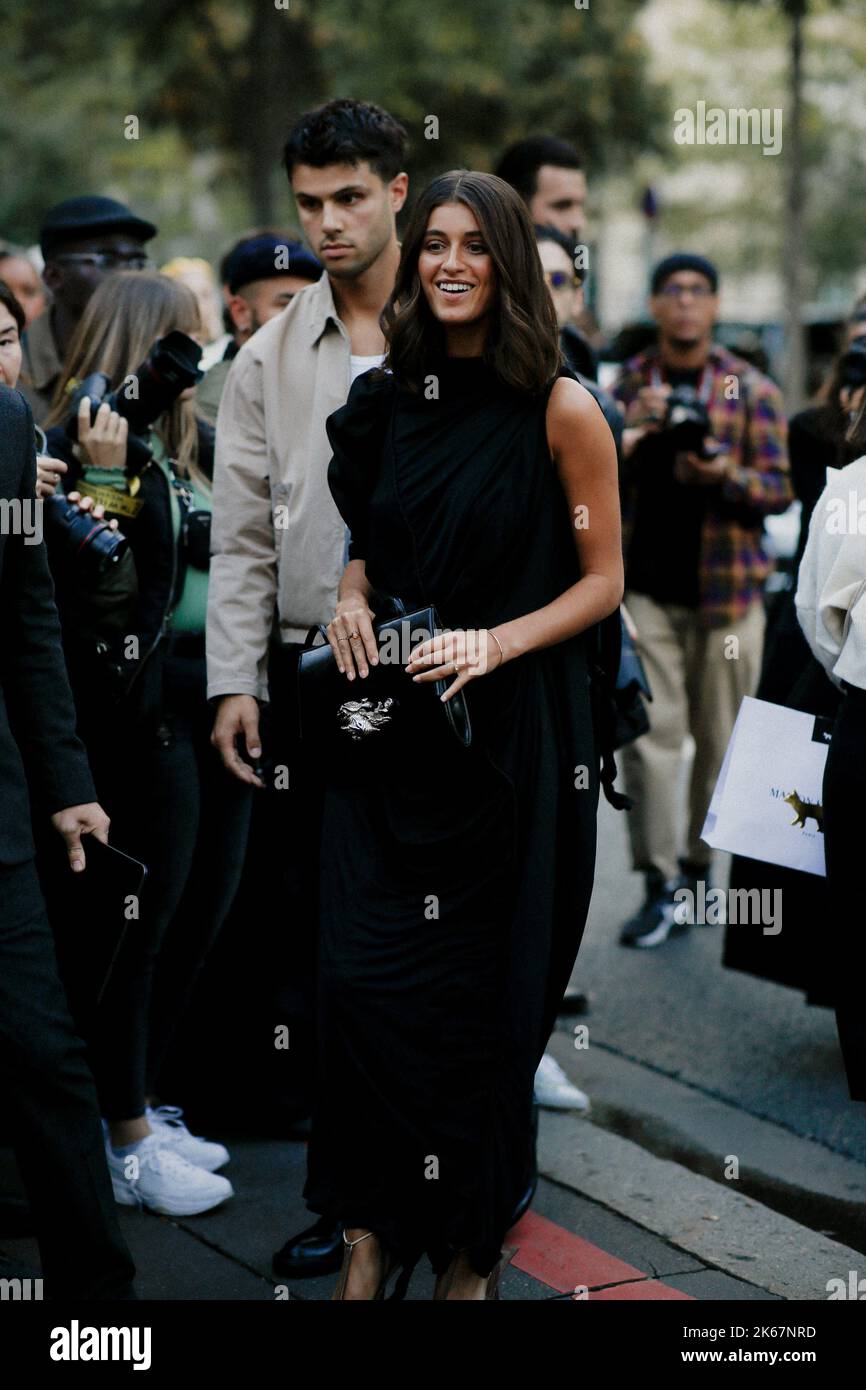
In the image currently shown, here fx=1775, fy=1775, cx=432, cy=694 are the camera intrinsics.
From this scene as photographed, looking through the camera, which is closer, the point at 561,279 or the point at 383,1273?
the point at 383,1273

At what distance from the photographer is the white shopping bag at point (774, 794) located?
3.99m

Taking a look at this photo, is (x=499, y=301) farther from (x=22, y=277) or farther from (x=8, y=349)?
(x=22, y=277)

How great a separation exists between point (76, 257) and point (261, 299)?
22.9 inches

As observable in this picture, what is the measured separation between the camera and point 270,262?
528 cm

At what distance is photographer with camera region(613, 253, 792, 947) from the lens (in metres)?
6.48

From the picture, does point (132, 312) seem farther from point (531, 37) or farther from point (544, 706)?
point (531, 37)

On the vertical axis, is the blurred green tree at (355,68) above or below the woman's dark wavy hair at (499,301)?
above

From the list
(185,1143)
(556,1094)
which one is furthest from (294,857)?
(556,1094)

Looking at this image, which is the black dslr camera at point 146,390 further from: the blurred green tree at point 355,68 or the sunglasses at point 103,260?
the blurred green tree at point 355,68

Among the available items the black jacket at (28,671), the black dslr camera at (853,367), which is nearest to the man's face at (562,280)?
the black dslr camera at (853,367)

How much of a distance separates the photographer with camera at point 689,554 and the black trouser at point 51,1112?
3542 mm

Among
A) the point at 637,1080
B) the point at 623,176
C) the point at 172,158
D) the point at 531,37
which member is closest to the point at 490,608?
the point at 637,1080

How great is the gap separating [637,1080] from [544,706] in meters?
2.14
